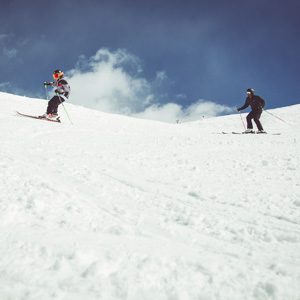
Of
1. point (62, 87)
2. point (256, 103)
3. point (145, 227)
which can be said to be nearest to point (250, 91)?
point (256, 103)

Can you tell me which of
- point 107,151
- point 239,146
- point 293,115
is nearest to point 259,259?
point 107,151

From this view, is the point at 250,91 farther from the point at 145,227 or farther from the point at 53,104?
the point at 145,227

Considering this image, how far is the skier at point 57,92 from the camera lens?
15992 millimetres

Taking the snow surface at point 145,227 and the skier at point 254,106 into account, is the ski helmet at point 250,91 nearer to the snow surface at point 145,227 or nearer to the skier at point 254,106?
the skier at point 254,106

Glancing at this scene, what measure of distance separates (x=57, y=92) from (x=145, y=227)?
43.0 ft

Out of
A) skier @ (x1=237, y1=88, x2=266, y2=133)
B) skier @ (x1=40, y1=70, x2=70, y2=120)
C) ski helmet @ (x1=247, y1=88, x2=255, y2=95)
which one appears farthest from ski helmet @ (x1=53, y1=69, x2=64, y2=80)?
skier @ (x1=237, y1=88, x2=266, y2=133)

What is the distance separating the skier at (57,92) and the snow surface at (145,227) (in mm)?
7729

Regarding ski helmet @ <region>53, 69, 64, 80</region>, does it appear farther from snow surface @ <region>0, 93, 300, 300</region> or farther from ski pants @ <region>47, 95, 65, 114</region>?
snow surface @ <region>0, 93, 300, 300</region>

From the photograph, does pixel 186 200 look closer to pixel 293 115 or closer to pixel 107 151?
pixel 107 151

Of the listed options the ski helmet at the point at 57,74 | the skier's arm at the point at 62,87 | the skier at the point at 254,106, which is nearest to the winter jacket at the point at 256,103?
the skier at the point at 254,106

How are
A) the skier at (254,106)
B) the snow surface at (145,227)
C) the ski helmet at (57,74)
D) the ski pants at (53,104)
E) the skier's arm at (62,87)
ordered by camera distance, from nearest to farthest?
the snow surface at (145,227) < the skier at (254,106) < the ski pants at (53,104) < the skier's arm at (62,87) < the ski helmet at (57,74)

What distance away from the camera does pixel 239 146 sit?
10781 mm

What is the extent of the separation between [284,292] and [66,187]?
3705 millimetres

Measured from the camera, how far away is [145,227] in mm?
4301
